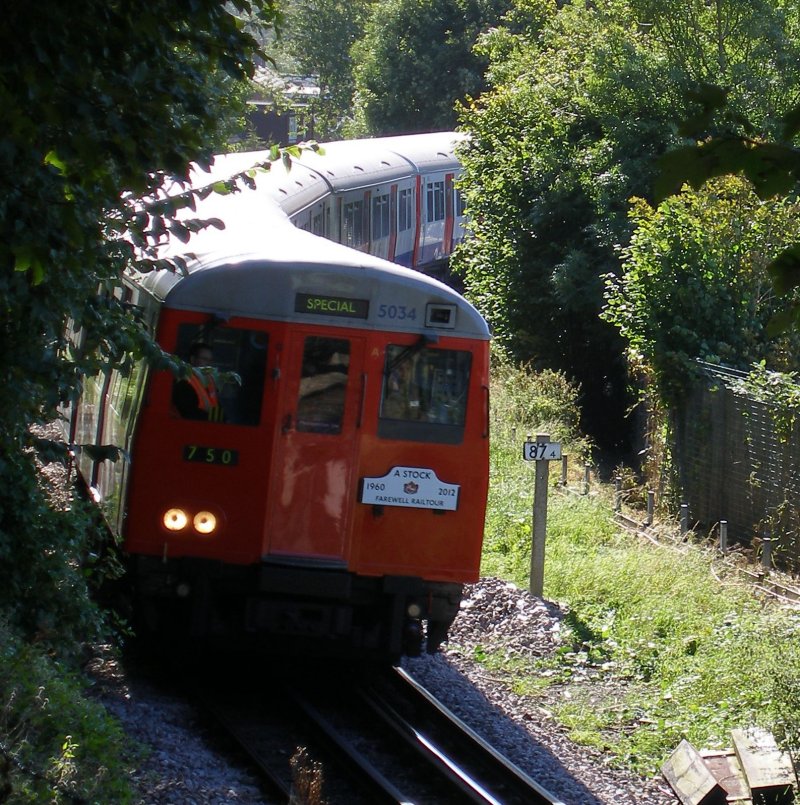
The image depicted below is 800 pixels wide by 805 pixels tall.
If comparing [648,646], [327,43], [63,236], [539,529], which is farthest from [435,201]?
[327,43]

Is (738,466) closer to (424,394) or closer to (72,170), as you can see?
(424,394)

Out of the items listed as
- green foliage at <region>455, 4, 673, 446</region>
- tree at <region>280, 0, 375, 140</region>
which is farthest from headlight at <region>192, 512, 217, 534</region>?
tree at <region>280, 0, 375, 140</region>

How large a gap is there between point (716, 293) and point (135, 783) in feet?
37.4

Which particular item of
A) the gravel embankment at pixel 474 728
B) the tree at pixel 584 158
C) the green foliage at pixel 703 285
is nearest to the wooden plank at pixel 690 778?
the gravel embankment at pixel 474 728

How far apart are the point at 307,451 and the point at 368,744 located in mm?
1863

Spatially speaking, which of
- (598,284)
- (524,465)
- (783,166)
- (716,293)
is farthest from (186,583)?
(598,284)

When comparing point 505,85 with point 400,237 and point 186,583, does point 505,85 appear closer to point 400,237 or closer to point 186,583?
point 400,237

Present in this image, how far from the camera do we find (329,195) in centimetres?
→ 1767

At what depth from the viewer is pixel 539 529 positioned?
33.3 feet

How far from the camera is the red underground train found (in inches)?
292

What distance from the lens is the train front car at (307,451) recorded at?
292 inches

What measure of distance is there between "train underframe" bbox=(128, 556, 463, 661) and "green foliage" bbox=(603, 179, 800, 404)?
26.3 ft

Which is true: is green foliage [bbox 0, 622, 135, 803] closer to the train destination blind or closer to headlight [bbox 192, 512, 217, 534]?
headlight [bbox 192, 512, 217, 534]

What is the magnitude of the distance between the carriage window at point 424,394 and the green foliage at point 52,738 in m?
2.55
